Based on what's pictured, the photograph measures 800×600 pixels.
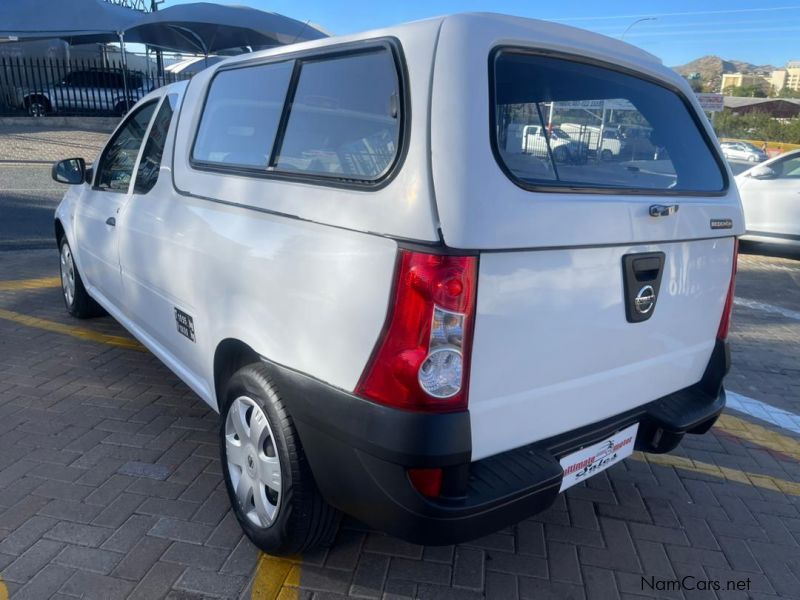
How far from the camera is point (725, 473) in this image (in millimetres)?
3447

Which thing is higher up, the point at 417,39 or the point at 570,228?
the point at 417,39

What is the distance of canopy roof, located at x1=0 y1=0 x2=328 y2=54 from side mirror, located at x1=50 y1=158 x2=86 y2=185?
1152 centimetres

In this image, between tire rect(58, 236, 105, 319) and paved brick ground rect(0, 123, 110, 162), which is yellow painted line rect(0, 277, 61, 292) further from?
paved brick ground rect(0, 123, 110, 162)

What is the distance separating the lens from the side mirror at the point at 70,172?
4.39 meters

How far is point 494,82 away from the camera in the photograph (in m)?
2.01

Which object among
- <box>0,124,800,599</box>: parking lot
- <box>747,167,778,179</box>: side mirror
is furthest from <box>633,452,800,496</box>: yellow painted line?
<box>747,167,778,179</box>: side mirror

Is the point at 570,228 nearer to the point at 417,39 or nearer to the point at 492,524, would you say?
the point at 417,39

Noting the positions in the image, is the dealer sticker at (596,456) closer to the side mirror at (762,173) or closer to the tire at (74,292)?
the tire at (74,292)

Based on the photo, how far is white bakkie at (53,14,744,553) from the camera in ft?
6.23

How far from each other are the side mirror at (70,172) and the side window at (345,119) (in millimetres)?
2550

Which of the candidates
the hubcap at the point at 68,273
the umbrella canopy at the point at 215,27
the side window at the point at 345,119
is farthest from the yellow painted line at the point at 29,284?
the umbrella canopy at the point at 215,27

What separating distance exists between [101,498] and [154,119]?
206 centimetres

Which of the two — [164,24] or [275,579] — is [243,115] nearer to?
[275,579]

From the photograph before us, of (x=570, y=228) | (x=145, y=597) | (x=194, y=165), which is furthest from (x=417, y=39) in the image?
(x=145, y=597)
